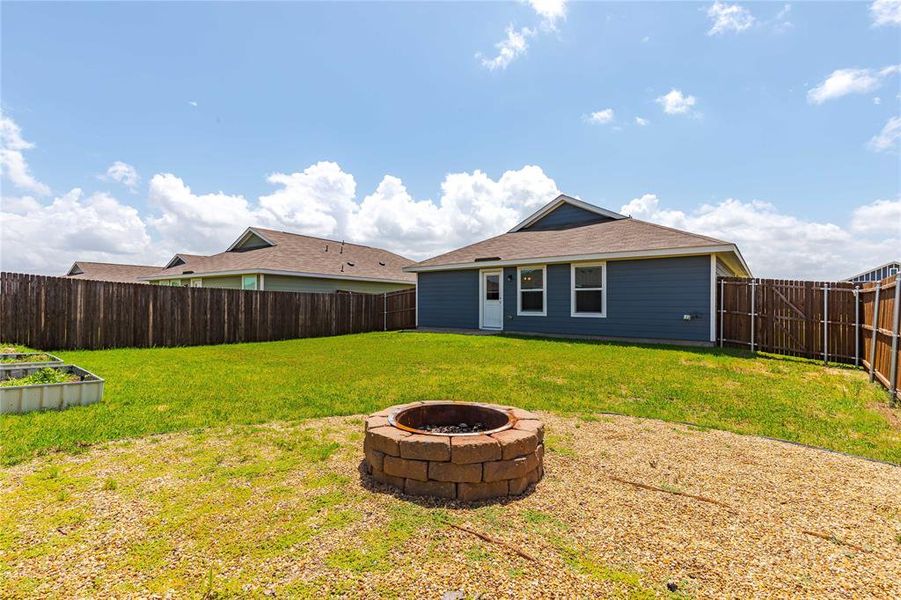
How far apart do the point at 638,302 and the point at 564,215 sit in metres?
5.57

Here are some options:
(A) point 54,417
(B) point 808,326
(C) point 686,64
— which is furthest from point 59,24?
(B) point 808,326

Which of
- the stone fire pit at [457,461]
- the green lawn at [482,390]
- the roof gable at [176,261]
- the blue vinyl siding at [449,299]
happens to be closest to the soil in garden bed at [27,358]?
the green lawn at [482,390]

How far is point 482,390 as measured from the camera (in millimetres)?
6160

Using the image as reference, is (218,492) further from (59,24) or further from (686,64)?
(686,64)

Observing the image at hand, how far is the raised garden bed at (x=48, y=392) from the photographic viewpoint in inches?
181

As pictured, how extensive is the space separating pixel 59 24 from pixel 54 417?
8220 millimetres

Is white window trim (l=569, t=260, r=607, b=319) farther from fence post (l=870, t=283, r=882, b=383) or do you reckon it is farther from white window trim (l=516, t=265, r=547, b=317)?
fence post (l=870, t=283, r=882, b=383)

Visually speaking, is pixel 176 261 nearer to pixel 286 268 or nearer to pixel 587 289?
pixel 286 268

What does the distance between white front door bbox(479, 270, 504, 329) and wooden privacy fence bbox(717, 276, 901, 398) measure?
638 centimetres

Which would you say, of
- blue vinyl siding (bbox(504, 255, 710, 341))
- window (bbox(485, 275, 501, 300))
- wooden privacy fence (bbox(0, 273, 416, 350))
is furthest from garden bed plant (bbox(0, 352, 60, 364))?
blue vinyl siding (bbox(504, 255, 710, 341))

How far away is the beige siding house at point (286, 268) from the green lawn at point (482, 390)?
7.93 metres

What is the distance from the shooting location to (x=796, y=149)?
11516 mm

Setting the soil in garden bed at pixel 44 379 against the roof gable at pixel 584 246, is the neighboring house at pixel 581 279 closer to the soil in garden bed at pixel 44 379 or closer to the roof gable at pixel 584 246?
the roof gable at pixel 584 246

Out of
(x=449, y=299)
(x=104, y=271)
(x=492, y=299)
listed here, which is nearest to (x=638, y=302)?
(x=492, y=299)
